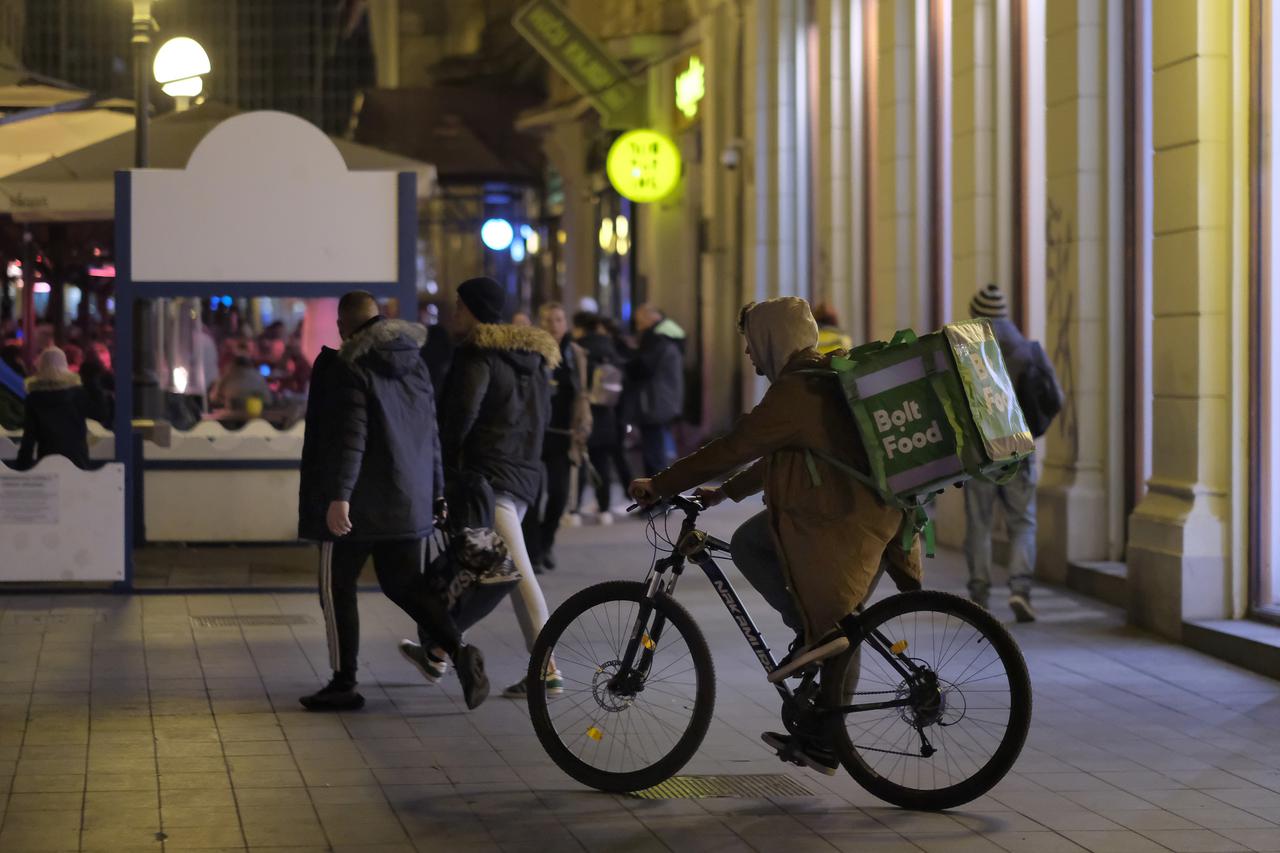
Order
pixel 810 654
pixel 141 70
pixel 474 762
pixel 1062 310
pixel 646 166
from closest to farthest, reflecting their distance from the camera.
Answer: pixel 810 654
pixel 474 762
pixel 1062 310
pixel 141 70
pixel 646 166

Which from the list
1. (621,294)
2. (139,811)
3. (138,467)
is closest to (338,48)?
(621,294)

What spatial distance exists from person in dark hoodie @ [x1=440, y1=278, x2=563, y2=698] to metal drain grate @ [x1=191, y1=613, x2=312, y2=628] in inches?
98.1

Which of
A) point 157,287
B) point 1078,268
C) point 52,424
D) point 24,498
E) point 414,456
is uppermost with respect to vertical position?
point 1078,268

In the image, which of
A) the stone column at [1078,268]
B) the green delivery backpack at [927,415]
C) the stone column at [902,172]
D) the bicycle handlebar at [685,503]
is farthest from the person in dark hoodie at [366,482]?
the stone column at [902,172]

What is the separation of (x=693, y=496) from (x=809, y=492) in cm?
49

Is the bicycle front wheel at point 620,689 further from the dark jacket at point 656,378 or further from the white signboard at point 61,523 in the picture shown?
the dark jacket at point 656,378

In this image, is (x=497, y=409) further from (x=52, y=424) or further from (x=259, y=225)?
(x=52, y=424)

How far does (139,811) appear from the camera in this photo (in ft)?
20.8

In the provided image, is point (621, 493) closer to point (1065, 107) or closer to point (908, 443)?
point (1065, 107)

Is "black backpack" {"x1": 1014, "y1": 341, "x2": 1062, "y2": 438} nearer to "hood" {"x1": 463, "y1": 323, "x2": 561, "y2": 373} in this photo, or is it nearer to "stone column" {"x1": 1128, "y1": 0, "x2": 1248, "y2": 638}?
"stone column" {"x1": 1128, "y1": 0, "x2": 1248, "y2": 638}

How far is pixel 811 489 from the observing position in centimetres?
642

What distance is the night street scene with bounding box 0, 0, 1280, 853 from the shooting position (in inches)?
251

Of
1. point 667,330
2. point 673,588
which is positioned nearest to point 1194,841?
point 673,588

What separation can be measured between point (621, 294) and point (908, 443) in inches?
1028
